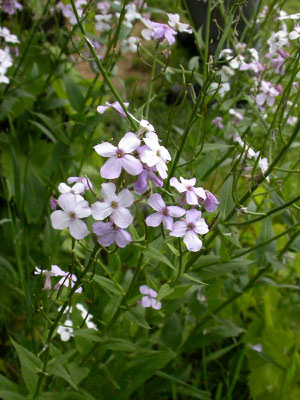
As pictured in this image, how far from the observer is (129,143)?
915 millimetres

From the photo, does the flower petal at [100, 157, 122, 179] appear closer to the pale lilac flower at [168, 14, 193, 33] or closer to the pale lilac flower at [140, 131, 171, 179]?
the pale lilac flower at [140, 131, 171, 179]

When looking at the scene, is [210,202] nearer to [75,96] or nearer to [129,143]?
[129,143]

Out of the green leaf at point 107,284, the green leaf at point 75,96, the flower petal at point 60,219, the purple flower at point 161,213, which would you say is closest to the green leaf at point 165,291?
the green leaf at point 107,284

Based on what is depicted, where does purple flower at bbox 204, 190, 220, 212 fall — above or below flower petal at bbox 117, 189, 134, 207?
below

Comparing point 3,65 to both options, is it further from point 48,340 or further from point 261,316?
point 261,316

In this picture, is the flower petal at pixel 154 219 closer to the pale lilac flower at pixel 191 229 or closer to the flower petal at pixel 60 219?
the pale lilac flower at pixel 191 229

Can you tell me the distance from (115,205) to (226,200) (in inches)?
20.2

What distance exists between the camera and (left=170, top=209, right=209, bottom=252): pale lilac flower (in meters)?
0.99

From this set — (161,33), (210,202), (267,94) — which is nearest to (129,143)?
(210,202)

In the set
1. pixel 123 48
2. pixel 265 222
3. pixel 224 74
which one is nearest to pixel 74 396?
pixel 265 222

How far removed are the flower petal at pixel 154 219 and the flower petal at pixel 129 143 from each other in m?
0.15

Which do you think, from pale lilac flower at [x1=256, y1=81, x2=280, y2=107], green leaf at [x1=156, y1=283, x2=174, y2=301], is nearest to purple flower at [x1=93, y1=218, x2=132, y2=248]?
green leaf at [x1=156, y1=283, x2=174, y2=301]

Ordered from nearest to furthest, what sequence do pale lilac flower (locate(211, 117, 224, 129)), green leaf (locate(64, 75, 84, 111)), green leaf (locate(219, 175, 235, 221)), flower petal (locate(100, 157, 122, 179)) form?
flower petal (locate(100, 157, 122, 179)) → green leaf (locate(219, 175, 235, 221)) → pale lilac flower (locate(211, 117, 224, 129)) → green leaf (locate(64, 75, 84, 111))

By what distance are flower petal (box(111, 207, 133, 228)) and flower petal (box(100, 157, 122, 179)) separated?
6 cm
